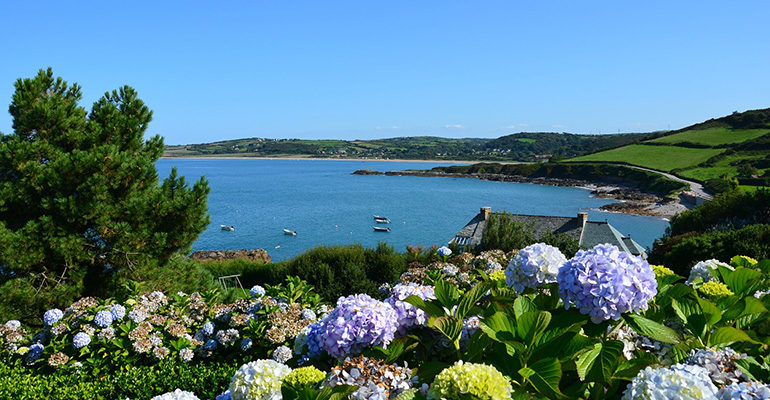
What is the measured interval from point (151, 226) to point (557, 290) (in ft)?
29.9

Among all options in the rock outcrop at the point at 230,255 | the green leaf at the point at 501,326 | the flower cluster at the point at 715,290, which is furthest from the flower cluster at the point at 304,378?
the rock outcrop at the point at 230,255

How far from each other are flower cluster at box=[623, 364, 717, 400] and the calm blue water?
40453 millimetres

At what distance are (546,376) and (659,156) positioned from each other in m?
125

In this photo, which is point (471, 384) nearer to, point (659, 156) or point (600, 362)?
point (600, 362)

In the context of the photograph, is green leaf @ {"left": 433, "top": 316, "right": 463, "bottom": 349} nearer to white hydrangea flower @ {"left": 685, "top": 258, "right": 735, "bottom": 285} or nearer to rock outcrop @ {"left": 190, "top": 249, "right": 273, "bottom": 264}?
white hydrangea flower @ {"left": 685, "top": 258, "right": 735, "bottom": 285}

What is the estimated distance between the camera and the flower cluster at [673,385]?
150cm

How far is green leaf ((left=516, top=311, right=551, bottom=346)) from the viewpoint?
1.89 metres

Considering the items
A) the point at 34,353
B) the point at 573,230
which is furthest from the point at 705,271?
the point at 573,230

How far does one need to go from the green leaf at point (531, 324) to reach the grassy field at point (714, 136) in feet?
421

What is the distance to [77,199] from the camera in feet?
28.3

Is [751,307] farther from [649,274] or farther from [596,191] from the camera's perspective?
[596,191]

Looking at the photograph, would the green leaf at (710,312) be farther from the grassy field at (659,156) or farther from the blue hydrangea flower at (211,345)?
the grassy field at (659,156)

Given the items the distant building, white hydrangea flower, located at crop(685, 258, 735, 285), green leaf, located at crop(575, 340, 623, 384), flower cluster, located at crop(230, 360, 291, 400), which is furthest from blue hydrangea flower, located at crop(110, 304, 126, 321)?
the distant building

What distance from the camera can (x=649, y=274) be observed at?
2.03 meters
